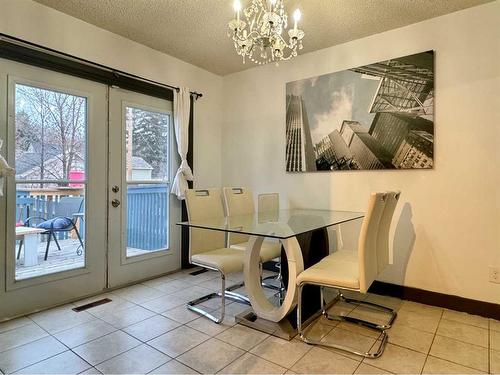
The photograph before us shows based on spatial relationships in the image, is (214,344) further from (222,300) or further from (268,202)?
(268,202)

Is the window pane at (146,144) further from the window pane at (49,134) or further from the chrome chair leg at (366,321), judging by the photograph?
the chrome chair leg at (366,321)

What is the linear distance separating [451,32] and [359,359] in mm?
2689

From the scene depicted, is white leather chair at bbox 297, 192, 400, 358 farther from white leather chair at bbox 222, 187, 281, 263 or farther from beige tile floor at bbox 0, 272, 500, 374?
white leather chair at bbox 222, 187, 281, 263

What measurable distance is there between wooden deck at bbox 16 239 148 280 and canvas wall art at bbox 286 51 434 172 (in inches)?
91.6

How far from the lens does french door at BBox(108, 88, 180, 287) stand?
3.18m

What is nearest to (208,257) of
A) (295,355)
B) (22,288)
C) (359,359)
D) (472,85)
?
(295,355)

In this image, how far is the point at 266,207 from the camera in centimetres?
342

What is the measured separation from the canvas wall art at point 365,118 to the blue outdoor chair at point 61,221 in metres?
2.22

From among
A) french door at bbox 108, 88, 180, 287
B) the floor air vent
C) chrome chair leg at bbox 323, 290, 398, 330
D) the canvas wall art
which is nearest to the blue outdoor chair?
french door at bbox 108, 88, 180, 287

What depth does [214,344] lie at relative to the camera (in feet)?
6.93

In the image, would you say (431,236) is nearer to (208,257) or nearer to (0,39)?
(208,257)

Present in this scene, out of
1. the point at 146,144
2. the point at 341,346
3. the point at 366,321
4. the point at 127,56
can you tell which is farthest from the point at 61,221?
the point at 366,321

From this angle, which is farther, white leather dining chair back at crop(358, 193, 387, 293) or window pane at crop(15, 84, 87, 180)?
window pane at crop(15, 84, 87, 180)

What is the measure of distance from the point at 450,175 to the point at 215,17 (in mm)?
2443
